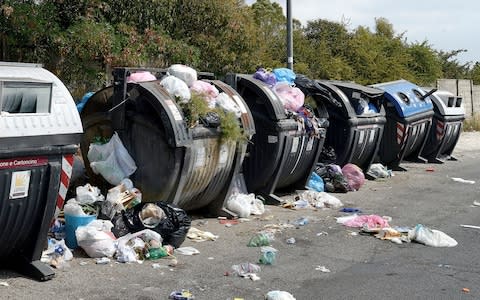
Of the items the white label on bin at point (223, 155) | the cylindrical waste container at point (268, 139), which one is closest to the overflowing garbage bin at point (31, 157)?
the white label on bin at point (223, 155)

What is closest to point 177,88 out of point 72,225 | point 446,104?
point 72,225

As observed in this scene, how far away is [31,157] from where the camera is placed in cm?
458

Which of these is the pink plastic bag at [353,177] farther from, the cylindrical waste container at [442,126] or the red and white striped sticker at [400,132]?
the cylindrical waste container at [442,126]

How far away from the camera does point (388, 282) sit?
5188 mm

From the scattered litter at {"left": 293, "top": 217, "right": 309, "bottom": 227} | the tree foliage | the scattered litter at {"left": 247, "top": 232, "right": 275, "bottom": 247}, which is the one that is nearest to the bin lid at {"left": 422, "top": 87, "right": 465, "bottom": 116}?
the tree foliage

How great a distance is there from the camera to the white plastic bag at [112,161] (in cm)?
637

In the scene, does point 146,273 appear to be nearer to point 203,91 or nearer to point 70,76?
point 203,91

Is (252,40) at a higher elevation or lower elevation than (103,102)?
higher

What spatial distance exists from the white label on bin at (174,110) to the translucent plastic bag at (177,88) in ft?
0.52

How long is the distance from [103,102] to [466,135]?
1627 cm

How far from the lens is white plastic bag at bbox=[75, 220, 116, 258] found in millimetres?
5418

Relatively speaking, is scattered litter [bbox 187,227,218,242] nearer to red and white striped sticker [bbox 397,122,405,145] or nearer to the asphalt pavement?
the asphalt pavement

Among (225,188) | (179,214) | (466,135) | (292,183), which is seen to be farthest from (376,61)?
(179,214)

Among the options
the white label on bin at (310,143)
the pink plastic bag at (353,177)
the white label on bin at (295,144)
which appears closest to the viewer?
the white label on bin at (295,144)
